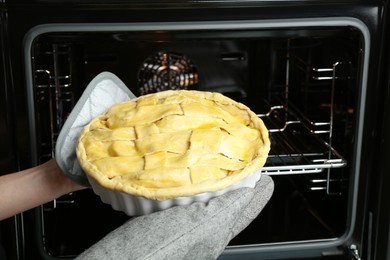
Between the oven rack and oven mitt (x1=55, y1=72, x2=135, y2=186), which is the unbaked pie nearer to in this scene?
oven mitt (x1=55, y1=72, x2=135, y2=186)

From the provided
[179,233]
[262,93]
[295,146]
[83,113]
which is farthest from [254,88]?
[179,233]

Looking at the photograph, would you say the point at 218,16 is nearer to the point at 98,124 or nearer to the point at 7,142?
the point at 98,124

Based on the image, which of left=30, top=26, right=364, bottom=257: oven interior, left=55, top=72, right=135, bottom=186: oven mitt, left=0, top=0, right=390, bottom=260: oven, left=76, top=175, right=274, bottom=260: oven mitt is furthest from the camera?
left=30, top=26, right=364, bottom=257: oven interior

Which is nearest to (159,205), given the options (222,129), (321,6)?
(222,129)

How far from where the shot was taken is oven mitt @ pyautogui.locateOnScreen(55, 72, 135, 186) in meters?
1.03

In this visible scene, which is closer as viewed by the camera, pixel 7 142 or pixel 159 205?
pixel 159 205

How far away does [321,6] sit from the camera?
1186 mm

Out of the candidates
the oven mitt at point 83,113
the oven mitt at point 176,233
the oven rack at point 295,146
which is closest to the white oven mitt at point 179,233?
the oven mitt at point 176,233

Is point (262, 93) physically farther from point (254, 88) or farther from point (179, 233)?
point (179, 233)

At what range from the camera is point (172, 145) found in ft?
3.28

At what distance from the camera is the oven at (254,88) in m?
1.16

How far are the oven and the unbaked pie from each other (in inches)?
6.4

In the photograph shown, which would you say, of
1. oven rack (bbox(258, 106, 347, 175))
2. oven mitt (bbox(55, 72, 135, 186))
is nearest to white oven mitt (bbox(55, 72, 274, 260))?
oven mitt (bbox(55, 72, 135, 186))

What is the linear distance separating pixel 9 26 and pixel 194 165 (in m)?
0.43
